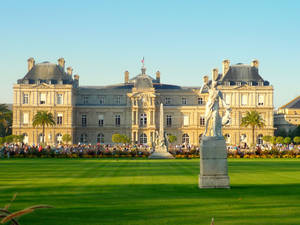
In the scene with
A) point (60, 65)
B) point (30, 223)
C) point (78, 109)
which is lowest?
point (30, 223)

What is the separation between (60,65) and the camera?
102312 millimetres

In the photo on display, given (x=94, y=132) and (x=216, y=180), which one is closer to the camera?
(x=216, y=180)

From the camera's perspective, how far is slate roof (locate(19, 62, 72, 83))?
3858 inches

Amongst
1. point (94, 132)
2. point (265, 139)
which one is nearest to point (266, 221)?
point (265, 139)

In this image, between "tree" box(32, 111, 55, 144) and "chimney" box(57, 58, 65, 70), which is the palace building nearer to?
"chimney" box(57, 58, 65, 70)

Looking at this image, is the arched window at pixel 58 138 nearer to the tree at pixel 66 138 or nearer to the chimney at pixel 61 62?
the tree at pixel 66 138

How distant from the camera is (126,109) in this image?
332ft

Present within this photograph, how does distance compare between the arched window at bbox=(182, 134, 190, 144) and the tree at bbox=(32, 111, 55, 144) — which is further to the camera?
the arched window at bbox=(182, 134, 190, 144)

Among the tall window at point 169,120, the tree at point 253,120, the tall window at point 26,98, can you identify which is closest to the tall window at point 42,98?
the tall window at point 26,98

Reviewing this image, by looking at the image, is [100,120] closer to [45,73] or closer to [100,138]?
[100,138]

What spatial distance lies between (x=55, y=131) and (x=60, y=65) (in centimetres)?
1452

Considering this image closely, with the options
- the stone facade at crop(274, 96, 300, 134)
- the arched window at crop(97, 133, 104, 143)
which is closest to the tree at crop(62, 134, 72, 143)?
the arched window at crop(97, 133, 104, 143)

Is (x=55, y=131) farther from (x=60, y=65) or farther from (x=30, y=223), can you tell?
(x=30, y=223)

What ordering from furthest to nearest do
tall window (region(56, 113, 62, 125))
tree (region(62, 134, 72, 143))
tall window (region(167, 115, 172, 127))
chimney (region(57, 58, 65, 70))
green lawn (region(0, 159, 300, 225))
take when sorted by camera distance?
1. chimney (region(57, 58, 65, 70))
2. tall window (region(167, 115, 172, 127))
3. tall window (region(56, 113, 62, 125))
4. tree (region(62, 134, 72, 143))
5. green lawn (region(0, 159, 300, 225))
